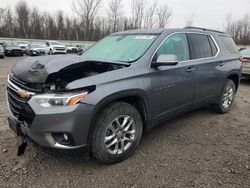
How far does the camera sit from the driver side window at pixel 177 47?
3443mm

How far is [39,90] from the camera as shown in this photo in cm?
249

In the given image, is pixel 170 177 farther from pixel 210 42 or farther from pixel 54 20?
pixel 54 20

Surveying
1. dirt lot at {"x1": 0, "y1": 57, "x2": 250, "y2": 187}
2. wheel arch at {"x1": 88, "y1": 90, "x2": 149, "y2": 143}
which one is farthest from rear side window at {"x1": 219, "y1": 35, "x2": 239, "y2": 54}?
wheel arch at {"x1": 88, "y1": 90, "x2": 149, "y2": 143}

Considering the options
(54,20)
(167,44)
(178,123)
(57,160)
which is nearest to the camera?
(57,160)

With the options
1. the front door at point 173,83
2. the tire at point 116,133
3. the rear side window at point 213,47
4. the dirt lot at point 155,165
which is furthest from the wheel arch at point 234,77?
the tire at point 116,133

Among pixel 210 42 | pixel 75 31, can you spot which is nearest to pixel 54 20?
pixel 75 31

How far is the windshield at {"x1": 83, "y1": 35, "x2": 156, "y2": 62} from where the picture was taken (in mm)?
3301

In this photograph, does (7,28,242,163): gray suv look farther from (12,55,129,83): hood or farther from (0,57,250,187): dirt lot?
(0,57,250,187): dirt lot

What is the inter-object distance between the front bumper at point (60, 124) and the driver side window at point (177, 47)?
154 cm

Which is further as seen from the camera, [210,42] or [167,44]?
[210,42]

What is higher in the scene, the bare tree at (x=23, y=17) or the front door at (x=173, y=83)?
the bare tree at (x=23, y=17)

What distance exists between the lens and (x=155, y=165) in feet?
9.62

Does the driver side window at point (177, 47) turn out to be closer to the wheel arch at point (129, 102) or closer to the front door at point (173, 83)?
the front door at point (173, 83)

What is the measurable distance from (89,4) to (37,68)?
47.5m
